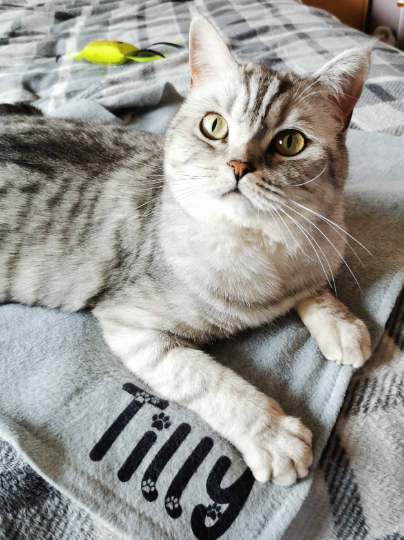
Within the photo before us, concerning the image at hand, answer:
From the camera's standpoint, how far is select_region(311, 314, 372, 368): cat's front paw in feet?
2.69

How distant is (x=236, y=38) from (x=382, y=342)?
2.02 metres

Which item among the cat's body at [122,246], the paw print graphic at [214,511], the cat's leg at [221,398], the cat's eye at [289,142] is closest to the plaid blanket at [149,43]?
the cat's body at [122,246]

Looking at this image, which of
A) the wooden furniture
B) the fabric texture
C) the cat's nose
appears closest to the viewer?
the fabric texture

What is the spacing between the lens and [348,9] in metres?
3.67

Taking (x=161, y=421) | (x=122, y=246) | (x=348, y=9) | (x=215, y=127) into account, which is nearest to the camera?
(x=161, y=421)

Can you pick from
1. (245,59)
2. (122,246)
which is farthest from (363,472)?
(245,59)

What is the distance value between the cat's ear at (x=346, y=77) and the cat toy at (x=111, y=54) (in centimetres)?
141

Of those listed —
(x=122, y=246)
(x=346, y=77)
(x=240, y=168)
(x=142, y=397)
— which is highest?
(x=346, y=77)

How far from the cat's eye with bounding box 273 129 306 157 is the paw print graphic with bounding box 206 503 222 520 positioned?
63cm

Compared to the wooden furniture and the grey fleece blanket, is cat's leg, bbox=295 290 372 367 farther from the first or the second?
the wooden furniture

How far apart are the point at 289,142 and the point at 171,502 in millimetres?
670

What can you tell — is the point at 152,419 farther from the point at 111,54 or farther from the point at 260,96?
the point at 111,54

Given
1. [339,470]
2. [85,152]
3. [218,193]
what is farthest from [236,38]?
[339,470]

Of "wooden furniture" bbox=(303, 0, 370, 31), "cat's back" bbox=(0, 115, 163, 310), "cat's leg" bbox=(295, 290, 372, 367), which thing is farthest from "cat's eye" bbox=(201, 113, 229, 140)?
"wooden furniture" bbox=(303, 0, 370, 31)
